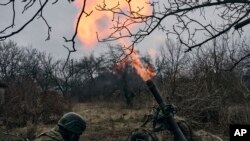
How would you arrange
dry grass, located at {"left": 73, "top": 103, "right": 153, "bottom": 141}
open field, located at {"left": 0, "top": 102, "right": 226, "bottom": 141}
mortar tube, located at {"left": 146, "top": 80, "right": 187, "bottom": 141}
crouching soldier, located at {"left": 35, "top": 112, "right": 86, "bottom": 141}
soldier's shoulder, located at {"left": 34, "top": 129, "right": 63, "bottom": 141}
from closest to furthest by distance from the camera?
soldier's shoulder, located at {"left": 34, "top": 129, "right": 63, "bottom": 141} < crouching soldier, located at {"left": 35, "top": 112, "right": 86, "bottom": 141} < mortar tube, located at {"left": 146, "top": 80, "right": 187, "bottom": 141} < open field, located at {"left": 0, "top": 102, "right": 226, "bottom": 141} < dry grass, located at {"left": 73, "top": 103, "right": 153, "bottom": 141}

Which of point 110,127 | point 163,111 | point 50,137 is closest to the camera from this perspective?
point 50,137

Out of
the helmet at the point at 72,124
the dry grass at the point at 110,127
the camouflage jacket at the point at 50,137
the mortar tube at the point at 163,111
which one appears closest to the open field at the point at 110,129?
the dry grass at the point at 110,127

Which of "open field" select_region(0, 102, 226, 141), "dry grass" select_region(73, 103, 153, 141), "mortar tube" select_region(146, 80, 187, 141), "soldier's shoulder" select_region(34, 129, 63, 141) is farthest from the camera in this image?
"dry grass" select_region(73, 103, 153, 141)

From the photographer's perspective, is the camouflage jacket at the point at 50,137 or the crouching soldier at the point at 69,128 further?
the crouching soldier at the point at 69,128

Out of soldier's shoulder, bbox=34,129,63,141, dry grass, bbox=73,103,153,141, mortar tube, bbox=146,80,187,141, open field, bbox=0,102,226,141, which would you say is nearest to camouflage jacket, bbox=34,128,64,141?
soldier's shoulder, bbox=34,129,63,141

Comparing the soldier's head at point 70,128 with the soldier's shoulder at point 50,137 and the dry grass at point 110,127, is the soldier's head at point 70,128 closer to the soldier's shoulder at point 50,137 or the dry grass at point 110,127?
the soldier's shoulder at point 50,137

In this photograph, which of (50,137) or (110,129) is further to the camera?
(110,129)

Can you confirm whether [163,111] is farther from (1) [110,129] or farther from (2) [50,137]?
(1) [110,129]

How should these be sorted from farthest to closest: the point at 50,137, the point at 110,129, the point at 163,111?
the point at 110,129 < the point at 163,111 < the point at 50,137

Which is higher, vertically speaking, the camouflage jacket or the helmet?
the helmet

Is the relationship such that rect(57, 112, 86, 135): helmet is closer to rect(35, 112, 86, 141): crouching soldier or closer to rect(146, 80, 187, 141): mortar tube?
rect(35, 112, 86, 141): crouching soldier

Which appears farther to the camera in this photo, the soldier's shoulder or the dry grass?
the dry grass

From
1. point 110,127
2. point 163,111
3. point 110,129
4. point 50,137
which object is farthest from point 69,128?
point 110,127

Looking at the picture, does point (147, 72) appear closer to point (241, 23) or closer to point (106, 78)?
point (241, 23)
